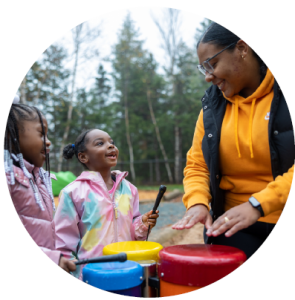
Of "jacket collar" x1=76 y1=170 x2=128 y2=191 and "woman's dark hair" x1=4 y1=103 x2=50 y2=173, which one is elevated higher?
"woman's dark hair" x1=4 y1=103 x2=50 y2=173

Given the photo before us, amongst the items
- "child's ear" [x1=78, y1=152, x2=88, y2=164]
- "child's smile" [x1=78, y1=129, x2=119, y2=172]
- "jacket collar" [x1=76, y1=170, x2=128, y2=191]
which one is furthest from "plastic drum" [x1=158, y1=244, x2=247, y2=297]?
"child's ear" [x1=78, y1=152, x2=88, y2=164]

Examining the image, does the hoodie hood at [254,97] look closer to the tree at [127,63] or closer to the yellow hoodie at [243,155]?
the yellow hoodie at [243,155]

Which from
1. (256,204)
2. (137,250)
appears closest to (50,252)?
(137,250)

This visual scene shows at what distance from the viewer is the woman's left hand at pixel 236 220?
1.12 meters

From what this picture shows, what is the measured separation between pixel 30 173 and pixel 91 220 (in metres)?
0.37

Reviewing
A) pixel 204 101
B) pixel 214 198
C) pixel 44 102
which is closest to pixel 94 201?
pixel 214 198

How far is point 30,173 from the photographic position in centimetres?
133

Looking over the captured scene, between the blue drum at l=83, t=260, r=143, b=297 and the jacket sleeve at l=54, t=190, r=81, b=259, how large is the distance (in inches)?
10.8

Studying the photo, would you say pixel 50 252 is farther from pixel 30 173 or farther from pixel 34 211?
pixel 30 173

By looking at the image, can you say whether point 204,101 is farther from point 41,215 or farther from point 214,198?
point 41,215

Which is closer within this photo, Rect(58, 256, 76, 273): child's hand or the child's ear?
Rect(58, 256, 76, 273): child's hand

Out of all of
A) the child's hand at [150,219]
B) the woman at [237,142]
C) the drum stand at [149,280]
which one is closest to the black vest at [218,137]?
the woman at [237,142]

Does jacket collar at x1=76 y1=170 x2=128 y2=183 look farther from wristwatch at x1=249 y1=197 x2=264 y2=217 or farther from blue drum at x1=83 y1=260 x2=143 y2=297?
wristwatch at x1=249 y1=197 x2=264 y2=217

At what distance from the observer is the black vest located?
3.93ft
